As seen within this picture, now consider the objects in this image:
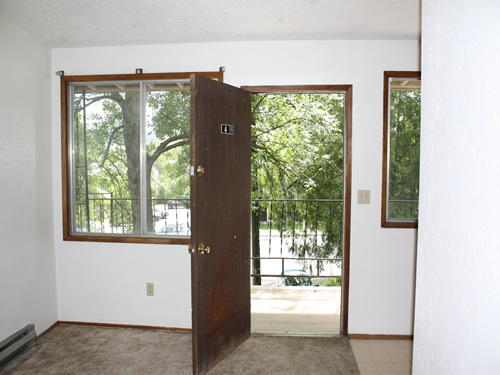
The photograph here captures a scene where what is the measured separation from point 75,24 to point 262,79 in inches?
52.6

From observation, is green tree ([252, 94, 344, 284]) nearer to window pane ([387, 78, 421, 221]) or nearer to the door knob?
window pane ([387, 78, 421, 221])

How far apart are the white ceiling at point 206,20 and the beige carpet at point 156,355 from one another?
2.27 meters

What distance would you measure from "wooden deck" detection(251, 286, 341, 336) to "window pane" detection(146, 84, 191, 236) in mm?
1129

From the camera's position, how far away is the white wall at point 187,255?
2641 mm

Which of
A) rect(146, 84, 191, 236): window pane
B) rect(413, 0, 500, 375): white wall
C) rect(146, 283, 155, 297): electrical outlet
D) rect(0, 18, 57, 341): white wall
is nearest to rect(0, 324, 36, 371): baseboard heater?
rect(0, 18, 57, 341): white wall

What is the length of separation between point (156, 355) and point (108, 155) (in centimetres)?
158

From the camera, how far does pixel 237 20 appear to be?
2.26 meters

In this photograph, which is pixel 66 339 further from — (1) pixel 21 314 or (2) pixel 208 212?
(2) pixel 208 212

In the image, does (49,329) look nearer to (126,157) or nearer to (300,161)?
(126,157)

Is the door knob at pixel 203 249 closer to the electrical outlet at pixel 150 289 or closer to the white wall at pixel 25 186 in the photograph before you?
the electrical outlet at pixel 150 289

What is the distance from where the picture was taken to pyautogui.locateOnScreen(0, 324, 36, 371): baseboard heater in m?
2.29

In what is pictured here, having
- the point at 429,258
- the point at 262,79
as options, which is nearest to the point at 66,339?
the point at 262,79

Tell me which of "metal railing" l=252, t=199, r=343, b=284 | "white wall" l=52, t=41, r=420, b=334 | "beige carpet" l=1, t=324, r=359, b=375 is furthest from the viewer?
"metal railing" l=252, t=199, r=343, b=284

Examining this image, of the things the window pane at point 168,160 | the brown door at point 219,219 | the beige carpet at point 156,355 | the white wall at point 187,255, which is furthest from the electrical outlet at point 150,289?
the brown door at point 219,219
